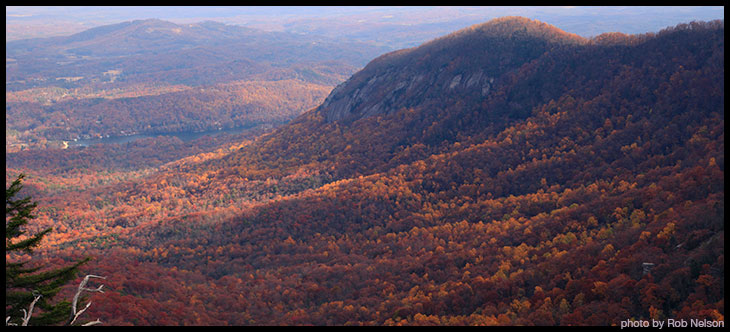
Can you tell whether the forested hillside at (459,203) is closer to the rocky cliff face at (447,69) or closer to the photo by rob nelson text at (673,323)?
the rocky cliff face at (447,69)

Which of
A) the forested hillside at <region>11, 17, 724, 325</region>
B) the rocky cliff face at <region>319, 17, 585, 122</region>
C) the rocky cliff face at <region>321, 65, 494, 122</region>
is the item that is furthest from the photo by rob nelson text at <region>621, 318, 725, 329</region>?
the rocky cliff face at <region>319, 17, 585, 122</region>

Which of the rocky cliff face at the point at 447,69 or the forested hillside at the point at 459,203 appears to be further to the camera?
the rocky cliff face at the point at 447,69

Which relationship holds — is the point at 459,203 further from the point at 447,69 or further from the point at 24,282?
the point at 24,282

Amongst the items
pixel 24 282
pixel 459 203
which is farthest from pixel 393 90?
pixel 24 282

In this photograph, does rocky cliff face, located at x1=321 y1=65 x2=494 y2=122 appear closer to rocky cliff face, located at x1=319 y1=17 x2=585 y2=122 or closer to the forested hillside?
rocky cliff face, located at x1=319 y1=17 x2=585 y2=122

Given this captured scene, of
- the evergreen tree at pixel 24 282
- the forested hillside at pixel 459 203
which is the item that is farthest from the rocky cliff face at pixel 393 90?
the evergreen tree at pixel 24 282
